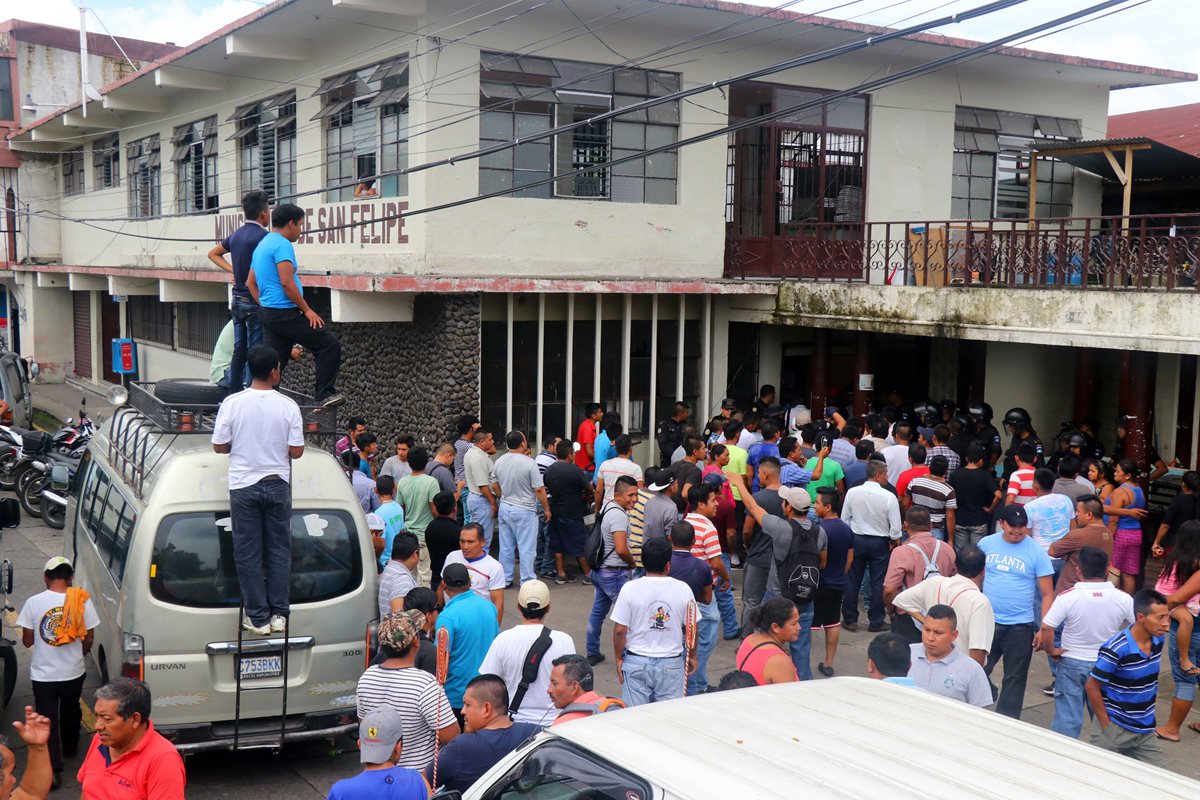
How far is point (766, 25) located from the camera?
15.3 meters

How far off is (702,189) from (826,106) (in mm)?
2768

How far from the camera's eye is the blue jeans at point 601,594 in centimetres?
899

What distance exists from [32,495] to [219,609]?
1056 cm

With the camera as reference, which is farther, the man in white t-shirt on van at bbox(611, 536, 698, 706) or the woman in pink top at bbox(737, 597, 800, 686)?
the man in white t-shirt on van at bbox(611, 536, 698, 706)

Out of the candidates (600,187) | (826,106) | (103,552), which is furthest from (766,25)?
(103,552)

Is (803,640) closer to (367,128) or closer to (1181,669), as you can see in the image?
(1181,669)

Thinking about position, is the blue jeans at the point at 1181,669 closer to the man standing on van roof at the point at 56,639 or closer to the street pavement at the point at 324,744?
the street pavement at the point at 324,744

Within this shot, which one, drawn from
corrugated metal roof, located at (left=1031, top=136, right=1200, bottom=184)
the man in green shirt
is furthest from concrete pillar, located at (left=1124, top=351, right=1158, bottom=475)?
the man in green shirt

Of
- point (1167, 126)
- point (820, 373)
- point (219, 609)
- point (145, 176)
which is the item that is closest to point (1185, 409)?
point (820, 373)

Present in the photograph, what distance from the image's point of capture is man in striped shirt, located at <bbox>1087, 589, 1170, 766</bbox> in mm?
6191

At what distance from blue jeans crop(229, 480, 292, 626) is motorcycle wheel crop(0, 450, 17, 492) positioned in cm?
1092

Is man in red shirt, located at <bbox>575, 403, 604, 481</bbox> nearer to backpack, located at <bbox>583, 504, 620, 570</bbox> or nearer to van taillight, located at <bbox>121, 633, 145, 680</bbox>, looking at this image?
backpack, located at <bbox>583, 504, 620, 570</bbox>

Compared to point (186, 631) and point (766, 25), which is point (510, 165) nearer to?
point (766, 25)

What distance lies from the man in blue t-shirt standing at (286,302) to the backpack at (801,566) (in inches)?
139
